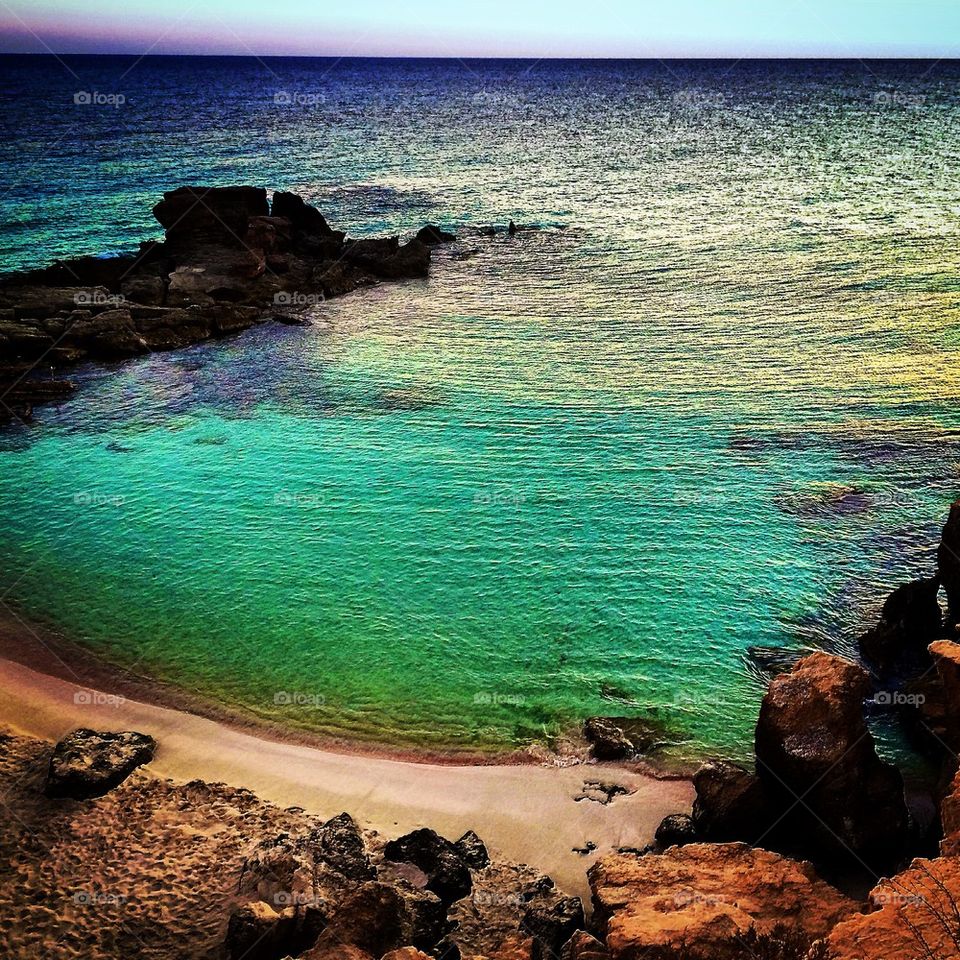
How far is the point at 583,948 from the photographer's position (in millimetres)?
9391

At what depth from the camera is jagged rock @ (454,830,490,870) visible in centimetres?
1133

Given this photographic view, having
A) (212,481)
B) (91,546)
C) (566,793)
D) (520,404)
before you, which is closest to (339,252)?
(520,404)

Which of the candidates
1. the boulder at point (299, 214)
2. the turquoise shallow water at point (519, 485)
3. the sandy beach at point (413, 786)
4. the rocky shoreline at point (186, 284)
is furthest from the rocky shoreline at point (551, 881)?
the boulder at point (299, 214)

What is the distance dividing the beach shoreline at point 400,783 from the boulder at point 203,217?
2740cm

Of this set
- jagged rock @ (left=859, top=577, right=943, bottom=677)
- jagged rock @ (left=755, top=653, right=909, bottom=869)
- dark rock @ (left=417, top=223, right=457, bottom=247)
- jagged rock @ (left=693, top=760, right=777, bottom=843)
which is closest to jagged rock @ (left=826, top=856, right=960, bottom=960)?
jagged rock @ (left=755, top=653, right=909, bottom=869)

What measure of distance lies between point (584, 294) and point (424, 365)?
10.2 meters

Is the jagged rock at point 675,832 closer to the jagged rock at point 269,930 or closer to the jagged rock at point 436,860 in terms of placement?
the jagged rock at point 436,860

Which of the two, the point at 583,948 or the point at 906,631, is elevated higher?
the point at 906,631

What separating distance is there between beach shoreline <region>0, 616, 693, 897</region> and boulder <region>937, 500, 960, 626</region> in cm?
575

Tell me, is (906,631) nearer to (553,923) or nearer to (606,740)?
(606,740)

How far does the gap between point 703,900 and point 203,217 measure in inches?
1424

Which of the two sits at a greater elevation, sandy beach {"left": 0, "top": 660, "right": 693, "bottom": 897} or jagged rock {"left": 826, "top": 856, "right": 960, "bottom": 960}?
jagged rock {"left": 826, "top": 856, "right": 960, "bottom": 960}

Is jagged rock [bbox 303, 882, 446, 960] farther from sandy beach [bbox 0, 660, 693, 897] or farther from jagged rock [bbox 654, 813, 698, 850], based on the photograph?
jagged rock [bbox 654, 813, 698, 850]

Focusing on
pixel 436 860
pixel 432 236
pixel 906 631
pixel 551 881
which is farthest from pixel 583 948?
pixel 432 236
